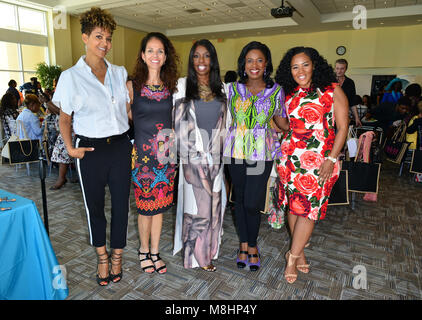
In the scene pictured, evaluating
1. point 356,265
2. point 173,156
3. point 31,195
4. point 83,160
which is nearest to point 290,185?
point 173,156

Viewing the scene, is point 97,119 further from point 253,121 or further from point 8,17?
point 8,17

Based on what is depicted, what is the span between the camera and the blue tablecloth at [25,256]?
5.13ft

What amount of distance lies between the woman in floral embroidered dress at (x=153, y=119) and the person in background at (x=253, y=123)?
454mm

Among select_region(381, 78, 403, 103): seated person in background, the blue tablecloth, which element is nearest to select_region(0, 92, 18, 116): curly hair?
the blue tablecloth

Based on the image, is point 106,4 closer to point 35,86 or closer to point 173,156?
point 35,86

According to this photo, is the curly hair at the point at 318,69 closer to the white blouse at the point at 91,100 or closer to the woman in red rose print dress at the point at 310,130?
the woman in red rose print dress at the point at 310,130

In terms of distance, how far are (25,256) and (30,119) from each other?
3979mm

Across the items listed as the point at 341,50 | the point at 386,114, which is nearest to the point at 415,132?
the point at 386,114

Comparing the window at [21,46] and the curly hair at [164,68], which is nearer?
the curly hair at [164,68]

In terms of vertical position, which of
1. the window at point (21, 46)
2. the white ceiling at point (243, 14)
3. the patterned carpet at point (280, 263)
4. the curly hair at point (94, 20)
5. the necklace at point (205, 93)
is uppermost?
the white ceiling at point (243, 14)

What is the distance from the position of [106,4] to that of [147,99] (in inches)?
368

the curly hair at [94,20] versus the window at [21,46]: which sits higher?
the window at [21,46]

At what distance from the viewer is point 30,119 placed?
492cm

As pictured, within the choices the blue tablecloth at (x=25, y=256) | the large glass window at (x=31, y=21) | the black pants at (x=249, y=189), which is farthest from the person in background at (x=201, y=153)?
the large glass window at (x=31, y=21)
